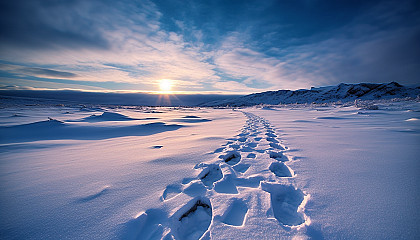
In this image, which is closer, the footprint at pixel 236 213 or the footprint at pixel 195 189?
the footprint at pixel 236 213

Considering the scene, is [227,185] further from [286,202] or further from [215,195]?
[286,202]

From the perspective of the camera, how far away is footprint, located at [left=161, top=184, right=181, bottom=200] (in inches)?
50.5

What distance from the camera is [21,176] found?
1.59 metres

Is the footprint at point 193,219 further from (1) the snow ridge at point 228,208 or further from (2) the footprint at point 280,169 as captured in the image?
(2) the footprint at point 280,169

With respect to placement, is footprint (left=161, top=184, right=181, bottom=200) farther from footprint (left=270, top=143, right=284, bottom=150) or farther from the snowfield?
footprint (left=270, top=143, right=284, bottom=150)

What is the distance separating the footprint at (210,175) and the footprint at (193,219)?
0.30 m

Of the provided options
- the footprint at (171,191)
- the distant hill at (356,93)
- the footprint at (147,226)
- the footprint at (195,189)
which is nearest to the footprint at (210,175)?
the footprint at (195,189)

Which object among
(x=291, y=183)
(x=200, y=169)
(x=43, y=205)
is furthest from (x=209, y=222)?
(x=43, y=205)

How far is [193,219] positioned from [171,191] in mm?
344

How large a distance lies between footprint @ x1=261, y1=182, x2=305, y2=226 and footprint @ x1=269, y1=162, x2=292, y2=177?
33cm

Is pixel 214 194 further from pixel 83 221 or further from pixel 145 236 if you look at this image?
pixel 83 221

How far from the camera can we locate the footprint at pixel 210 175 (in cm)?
162

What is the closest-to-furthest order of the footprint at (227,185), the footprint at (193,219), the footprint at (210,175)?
the footprint at (193,219) < the footprint at (227,185) < the footprint at (210,175)

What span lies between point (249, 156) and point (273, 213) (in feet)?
3.80
